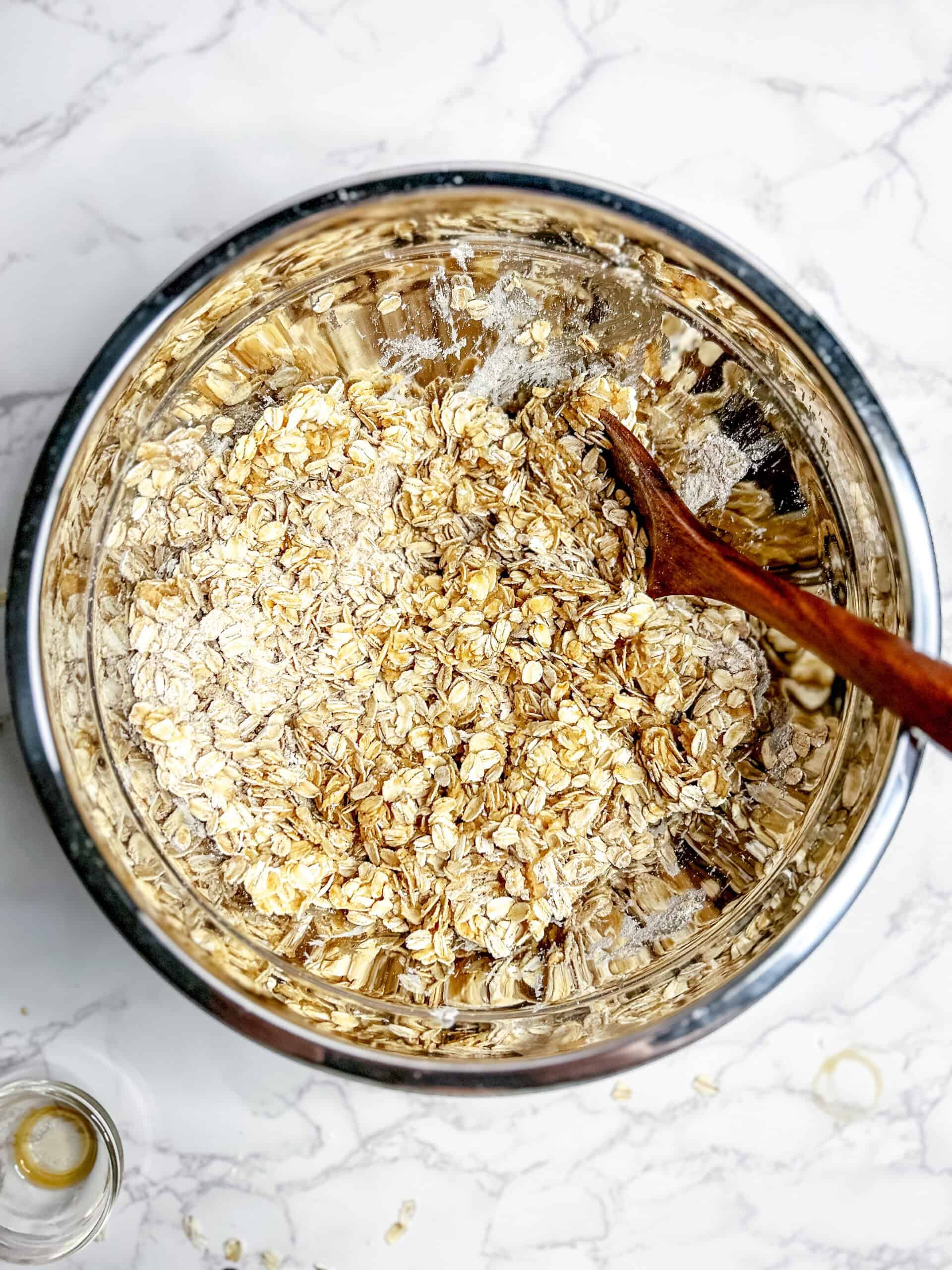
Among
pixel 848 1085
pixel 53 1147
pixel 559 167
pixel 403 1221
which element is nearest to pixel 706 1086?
pixel 848 1085

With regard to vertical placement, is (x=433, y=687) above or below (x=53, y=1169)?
above

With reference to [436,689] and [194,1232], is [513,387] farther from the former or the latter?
[194,1232]

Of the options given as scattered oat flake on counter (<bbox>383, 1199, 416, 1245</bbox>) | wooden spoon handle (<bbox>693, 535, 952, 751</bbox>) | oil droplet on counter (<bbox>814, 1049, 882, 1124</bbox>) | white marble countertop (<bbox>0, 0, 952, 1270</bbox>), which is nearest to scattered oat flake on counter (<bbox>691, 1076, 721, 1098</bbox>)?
white marble countertop (<bbox>0, 0, 952, 1270</bbox>)

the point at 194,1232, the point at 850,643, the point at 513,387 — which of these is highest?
the point at 513,387

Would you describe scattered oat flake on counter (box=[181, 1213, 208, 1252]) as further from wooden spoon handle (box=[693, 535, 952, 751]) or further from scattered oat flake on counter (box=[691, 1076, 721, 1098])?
wooden spoon handle (box=[693, 535, 952, 751])

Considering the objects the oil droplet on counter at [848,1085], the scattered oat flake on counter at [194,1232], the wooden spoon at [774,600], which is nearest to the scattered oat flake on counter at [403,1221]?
the scattered oat flake on counter at [194,1232]

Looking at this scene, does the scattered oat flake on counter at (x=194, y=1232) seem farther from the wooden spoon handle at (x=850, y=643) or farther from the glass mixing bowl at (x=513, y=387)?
the wooden spoon handle at (x=850, y=643)
